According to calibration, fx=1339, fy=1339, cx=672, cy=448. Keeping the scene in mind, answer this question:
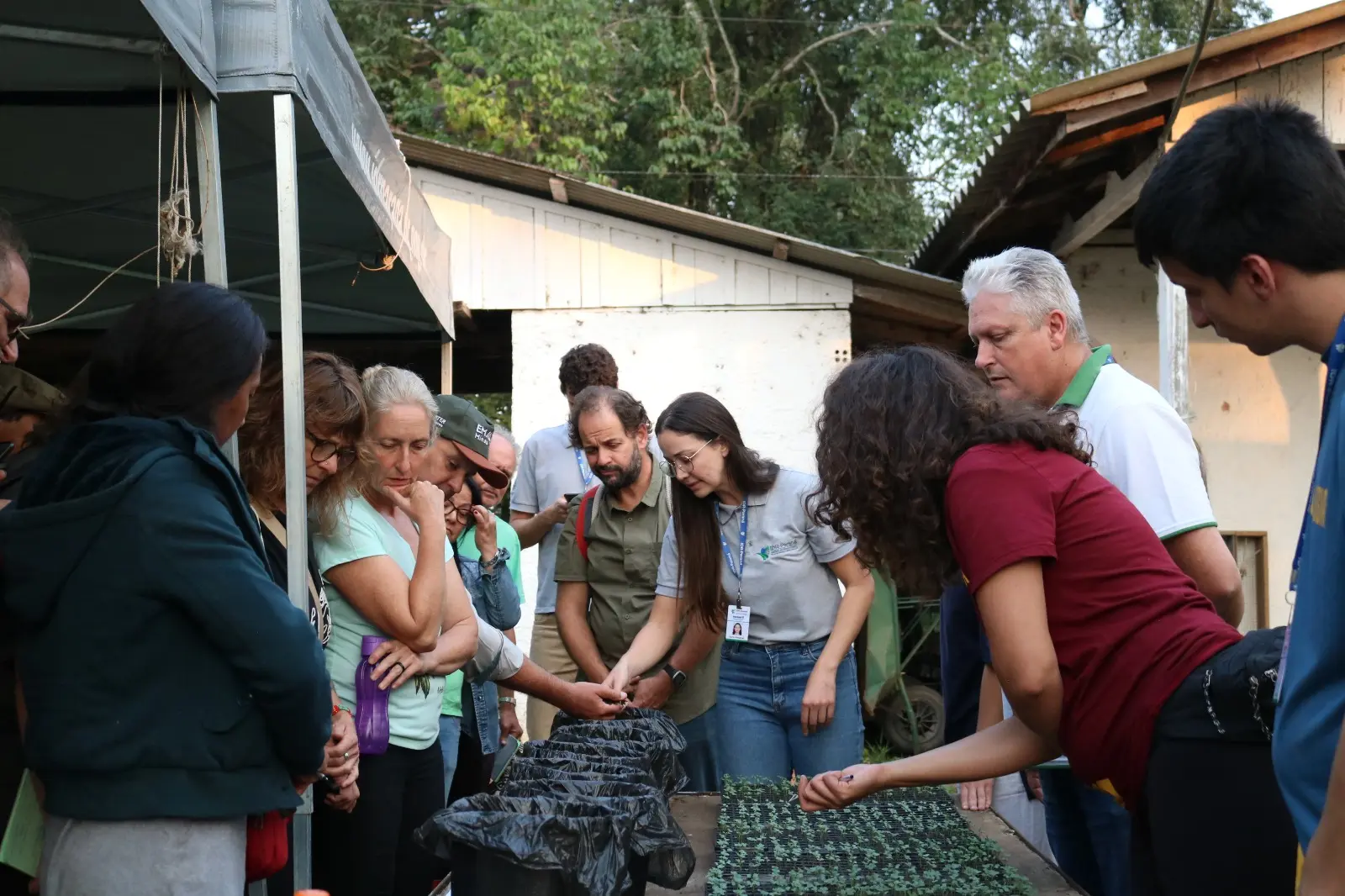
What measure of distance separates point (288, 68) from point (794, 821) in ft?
6.49

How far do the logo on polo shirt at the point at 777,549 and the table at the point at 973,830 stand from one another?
0.75 meters

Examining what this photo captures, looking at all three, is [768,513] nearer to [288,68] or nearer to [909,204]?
[288,68]

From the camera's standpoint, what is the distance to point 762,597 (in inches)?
151

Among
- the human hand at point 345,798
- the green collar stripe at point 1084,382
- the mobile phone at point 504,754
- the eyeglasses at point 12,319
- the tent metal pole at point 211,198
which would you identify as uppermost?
the tent metal pole at point 211,198

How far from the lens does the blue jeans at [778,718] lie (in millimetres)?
3785

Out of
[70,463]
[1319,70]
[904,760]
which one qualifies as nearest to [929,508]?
[904,760]

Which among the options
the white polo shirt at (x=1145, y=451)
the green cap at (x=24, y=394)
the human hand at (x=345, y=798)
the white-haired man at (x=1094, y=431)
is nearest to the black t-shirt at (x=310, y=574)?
the human hand at (x=345, y=798)

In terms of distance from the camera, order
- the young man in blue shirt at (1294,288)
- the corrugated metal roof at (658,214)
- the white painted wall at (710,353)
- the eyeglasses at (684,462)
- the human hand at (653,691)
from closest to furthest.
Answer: the young man in blue shirt at (1294,288), the eyeglasses at (684,462), the human hand at (653,691), the corrugated metal roof at (658,214), the white painted wall at (710,353)

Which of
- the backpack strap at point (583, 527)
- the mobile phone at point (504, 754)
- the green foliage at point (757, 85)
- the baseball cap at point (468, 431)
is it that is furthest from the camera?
the green foliage at point (757, 85)

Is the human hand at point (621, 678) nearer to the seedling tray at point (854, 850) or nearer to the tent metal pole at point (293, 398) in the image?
the seedling tray at point (854, 850)

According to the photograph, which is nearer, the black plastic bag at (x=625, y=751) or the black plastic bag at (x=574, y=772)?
the black plastic bag at (x=574, y=772)

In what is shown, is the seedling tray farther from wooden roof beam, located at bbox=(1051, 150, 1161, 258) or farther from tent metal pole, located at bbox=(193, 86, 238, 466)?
wooden roof beam, located at bbox=(1051, 150, 1161, 258)

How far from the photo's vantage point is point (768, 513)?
389 cm

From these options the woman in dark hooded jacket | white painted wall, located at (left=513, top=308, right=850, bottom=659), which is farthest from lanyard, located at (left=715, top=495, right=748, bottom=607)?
white painted wall, located at (left=513, top=308, right=850, bottom=659)
